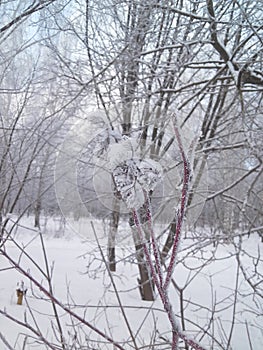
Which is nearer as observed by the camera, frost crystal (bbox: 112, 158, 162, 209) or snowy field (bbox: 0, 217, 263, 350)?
frost crystal (bbox: 112, 158, 162, 209)

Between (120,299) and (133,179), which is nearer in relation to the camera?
(133,179)

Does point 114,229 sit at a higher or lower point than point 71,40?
lower

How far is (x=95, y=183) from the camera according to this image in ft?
1.80

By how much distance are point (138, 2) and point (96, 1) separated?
1.19 ft

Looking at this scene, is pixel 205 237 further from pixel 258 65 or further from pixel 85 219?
pixel 85 219

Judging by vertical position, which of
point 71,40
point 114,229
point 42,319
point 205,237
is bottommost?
point 42,319

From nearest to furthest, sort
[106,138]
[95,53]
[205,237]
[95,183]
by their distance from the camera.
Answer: [106,138] → [95,183] → [205,237] → [95,53]

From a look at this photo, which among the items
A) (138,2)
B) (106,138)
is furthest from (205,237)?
(106,138)

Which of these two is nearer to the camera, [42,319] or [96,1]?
[96,1]

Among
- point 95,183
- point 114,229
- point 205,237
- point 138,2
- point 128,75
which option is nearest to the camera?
point 95,183

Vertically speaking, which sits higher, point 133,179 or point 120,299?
point 133,179

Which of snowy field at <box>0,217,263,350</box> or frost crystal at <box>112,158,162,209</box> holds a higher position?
frost crystal at <box>112,158,162,209</box>

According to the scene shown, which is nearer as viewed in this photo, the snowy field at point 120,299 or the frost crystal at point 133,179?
the frost crystal at point 133,179

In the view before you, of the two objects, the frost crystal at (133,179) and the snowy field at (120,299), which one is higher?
the frost crystal at (133,179)
